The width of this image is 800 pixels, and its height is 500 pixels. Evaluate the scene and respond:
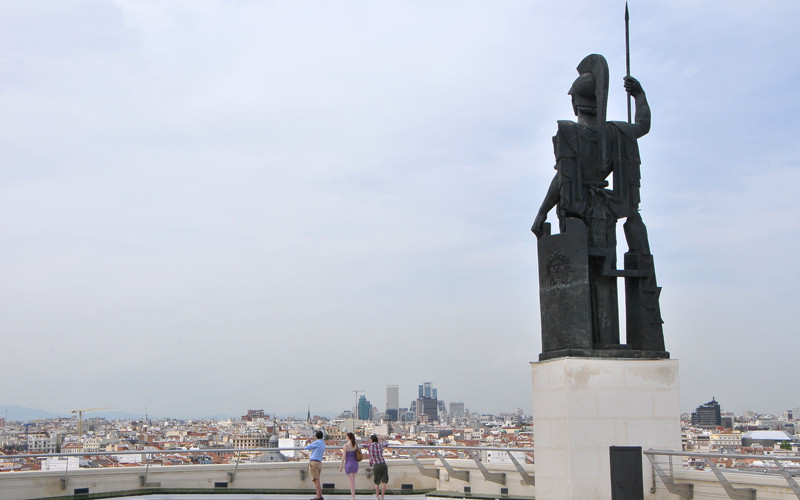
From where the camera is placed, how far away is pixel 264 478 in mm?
17797

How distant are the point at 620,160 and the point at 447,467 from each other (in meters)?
7.67

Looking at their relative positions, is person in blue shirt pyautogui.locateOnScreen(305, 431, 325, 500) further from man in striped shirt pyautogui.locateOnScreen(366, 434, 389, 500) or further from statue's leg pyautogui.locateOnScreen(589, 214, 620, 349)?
statue's leg pyautogui.locateOnScreen(589, 214, 620, 349)

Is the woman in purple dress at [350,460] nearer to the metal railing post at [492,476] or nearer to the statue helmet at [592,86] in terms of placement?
the metal railing post at [492,476]

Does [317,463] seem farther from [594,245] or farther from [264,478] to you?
[594,245]

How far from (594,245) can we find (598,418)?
278 centimetres

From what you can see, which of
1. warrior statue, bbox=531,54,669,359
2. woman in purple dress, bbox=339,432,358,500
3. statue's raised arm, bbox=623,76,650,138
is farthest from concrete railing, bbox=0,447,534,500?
statue's raised arm, bbox=623,76,650,138

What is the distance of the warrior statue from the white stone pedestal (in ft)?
0.94

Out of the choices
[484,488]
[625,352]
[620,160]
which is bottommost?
[484,488]

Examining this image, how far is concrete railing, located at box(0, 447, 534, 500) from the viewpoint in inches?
614

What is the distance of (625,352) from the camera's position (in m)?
13.1

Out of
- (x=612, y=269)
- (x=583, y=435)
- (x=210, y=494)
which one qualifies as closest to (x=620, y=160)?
(x=612, y=269)

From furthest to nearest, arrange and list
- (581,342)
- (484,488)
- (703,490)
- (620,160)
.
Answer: (484,488) → (620,160) → (581,342) → (703,490)

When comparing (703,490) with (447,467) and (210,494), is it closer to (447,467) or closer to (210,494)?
(447,467)

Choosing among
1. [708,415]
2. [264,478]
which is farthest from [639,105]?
[708,415]
